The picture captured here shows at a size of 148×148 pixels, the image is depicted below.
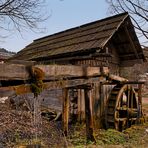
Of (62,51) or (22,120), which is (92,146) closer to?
(22,120)

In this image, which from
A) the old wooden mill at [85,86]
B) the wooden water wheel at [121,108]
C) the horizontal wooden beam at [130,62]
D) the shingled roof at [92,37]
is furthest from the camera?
the horizontal wooden beam at [130,62]

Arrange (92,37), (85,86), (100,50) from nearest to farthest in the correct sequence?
(85,86), (100,50), (92,37)

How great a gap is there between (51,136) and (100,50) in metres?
3.80

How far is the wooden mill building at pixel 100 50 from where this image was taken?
33.6 ft

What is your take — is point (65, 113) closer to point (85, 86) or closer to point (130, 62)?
point (85, 86)

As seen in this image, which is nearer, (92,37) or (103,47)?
(103,47)

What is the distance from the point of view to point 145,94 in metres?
23.5

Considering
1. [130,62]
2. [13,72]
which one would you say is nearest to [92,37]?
[130,62]

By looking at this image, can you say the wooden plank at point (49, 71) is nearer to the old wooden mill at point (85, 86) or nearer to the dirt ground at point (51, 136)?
the old wooden mill at point (85, 86)

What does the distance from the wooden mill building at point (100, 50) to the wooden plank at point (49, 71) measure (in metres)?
3.86

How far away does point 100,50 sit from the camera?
32.7 ft

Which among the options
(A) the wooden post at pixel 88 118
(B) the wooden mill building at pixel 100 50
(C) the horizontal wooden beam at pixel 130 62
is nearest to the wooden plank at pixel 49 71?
(A) the wooden post at pixel 88 118

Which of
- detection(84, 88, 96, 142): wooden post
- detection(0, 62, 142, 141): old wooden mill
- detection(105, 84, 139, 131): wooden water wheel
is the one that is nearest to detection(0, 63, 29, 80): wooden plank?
detection(0, 62, 142, 141): old wooden mill

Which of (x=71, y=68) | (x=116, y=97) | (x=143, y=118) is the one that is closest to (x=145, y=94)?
(x=143, y=118)
